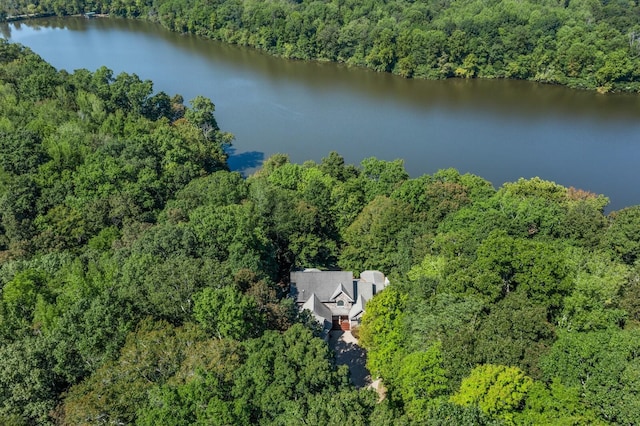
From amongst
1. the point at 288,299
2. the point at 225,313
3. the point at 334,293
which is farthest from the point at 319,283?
the point at 225,313

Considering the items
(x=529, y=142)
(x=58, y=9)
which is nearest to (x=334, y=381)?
(x=529, y=142)

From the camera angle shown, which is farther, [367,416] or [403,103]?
[403,103]

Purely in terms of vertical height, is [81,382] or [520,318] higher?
[520,318]

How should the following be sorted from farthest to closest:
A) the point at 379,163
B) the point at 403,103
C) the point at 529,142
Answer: the point at 403,103 → the point at 529,142 → the point at 379,163

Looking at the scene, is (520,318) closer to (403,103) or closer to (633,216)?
(633,216)

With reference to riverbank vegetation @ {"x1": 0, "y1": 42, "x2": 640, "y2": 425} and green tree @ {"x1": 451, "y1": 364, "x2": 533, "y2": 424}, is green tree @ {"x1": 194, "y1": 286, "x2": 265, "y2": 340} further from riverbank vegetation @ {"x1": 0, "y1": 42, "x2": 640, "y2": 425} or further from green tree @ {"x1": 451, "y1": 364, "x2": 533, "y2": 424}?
green tree @ {"x1": 451, "y1": 364, "x2": 533, "y2": 424}

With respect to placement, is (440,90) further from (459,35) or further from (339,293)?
(339,293)

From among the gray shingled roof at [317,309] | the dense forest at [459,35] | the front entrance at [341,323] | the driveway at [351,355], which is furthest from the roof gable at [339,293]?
the dense forest at [459,35]
